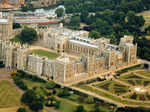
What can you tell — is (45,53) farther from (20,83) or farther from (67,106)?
(67,106)

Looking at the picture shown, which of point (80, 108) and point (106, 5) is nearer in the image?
point (80, 108)

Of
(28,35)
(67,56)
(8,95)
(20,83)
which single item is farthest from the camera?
(28,35)

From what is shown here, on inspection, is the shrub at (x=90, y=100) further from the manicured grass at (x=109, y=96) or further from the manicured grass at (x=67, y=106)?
the manicured grass at (x=109, y=96)

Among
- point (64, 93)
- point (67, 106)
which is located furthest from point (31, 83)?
point (67, 106)

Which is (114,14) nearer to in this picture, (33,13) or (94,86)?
(33,13)

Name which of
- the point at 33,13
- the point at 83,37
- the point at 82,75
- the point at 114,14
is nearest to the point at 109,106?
the point at 82,75

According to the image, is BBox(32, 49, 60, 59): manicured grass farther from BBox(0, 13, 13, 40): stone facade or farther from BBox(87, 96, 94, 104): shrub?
BBox(87, 96, 94, 104): shrub

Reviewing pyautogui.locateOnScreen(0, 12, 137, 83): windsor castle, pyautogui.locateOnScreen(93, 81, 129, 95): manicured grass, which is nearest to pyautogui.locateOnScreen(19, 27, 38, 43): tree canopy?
pyautogui.locateOnScreen(0, 12, 137, 83): windsor castle
